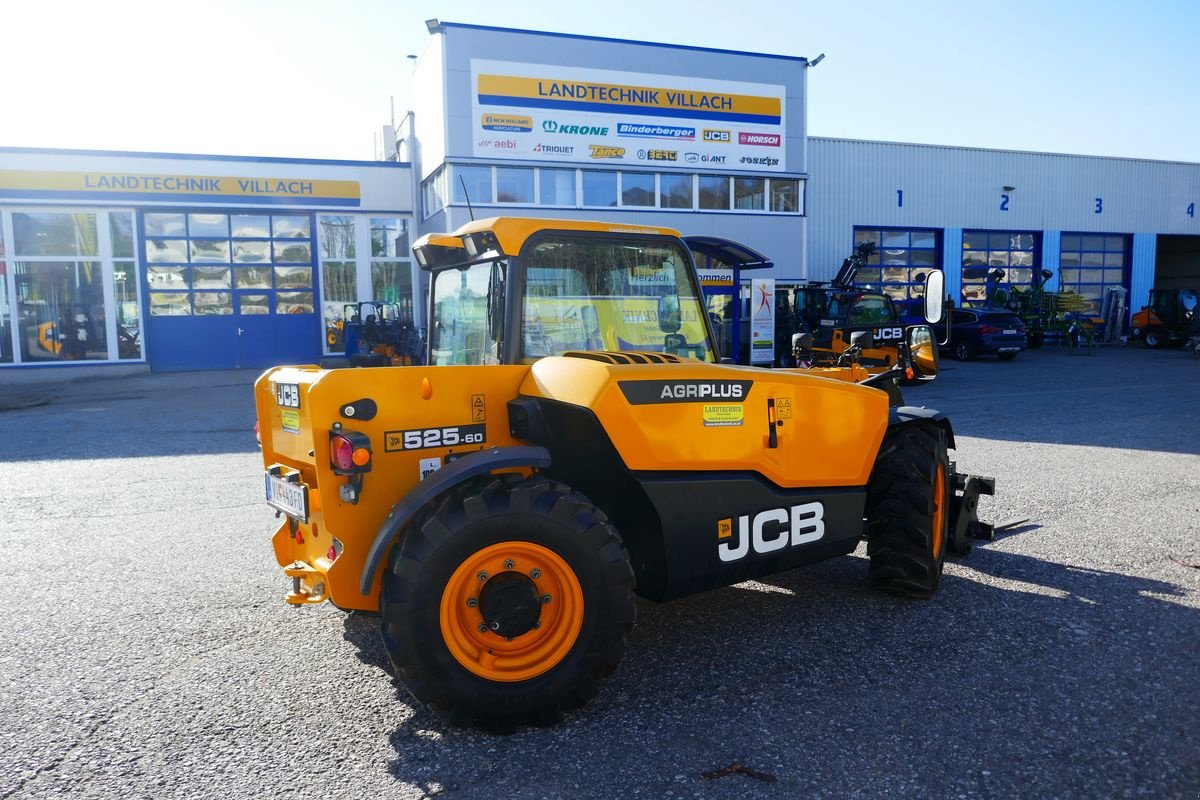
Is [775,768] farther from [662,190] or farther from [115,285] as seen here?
[115,285]

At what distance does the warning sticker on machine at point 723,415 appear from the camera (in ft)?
12.2

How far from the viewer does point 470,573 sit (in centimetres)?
326

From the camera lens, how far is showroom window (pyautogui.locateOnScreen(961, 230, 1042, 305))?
30.0 metres

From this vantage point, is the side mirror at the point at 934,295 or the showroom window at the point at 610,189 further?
the showroom window at the point at 610,189

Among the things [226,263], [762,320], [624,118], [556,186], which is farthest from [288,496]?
[226,263]

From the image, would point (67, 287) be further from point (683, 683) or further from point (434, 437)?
point (683, 683)

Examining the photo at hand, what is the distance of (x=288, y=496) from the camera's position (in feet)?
12.8

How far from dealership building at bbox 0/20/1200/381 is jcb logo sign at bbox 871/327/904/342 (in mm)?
14887

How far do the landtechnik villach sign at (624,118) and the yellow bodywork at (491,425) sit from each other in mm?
18416

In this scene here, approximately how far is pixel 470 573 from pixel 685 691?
1.09 m

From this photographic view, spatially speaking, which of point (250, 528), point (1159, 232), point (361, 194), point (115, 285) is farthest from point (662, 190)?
point (1159, 232)

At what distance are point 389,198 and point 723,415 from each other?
73.3 feet

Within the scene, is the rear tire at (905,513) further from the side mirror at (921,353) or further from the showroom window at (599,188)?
the showroom window at (599,188)

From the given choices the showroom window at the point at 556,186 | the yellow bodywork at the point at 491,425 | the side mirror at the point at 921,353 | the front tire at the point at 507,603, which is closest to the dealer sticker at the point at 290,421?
the yellow bodywork at the point at 491,425
